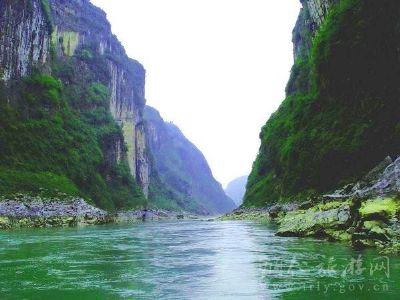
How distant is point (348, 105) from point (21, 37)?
8723 cm

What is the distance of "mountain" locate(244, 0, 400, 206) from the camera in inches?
2060

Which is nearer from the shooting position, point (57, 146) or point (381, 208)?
point (381, 208)

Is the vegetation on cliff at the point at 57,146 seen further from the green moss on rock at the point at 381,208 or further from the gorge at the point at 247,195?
the green moss on rock at the point at 381,208

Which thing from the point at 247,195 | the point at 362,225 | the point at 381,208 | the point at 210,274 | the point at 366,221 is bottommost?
the point at 210,274

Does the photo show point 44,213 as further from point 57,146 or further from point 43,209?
point 57,146

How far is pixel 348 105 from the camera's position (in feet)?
207

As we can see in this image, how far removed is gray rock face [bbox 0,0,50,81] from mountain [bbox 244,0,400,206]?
70371 mm

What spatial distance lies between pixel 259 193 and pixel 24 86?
64586 millimetres

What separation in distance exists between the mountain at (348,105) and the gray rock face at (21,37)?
231 feet

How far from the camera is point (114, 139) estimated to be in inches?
6496

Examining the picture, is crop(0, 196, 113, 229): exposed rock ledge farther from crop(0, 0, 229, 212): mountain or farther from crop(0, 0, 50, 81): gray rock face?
crop(0, 0, 50, 81): gray rock face

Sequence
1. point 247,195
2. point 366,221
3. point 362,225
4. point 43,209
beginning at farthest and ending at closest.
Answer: point 247,195
point 43,209
point 362,225
point 366,221

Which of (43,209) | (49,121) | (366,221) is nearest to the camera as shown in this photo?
(366,221)

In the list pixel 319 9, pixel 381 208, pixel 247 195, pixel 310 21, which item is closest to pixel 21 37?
pixel 247 195
